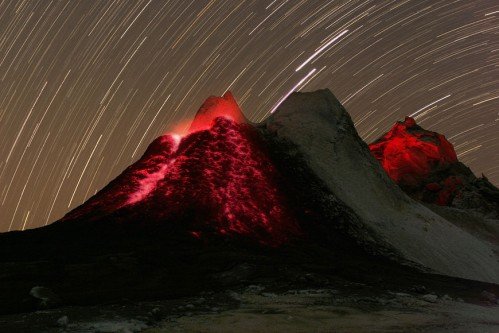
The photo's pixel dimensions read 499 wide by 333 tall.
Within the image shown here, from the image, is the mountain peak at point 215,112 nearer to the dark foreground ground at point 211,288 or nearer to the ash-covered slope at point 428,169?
the dark foreground ground at point 211,288

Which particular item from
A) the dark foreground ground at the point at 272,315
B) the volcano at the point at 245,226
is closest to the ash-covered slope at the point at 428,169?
the volcano at the point at 245,226

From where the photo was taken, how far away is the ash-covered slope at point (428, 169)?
36.9 metres

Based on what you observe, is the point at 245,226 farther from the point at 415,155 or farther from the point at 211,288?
the point at 415,155

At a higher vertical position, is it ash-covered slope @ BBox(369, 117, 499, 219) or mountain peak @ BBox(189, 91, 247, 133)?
mountain peak @ BBox(189, 91, 247, 133)

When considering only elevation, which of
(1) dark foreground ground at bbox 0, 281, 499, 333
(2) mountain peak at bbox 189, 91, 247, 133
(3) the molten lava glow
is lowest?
(1) dark foreground ground at bbox 0, 281, 499, 333

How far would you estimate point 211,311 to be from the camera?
8.75 meters

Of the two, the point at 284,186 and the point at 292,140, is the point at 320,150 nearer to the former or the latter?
the point at 292,140

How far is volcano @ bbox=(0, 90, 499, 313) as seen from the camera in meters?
11.7

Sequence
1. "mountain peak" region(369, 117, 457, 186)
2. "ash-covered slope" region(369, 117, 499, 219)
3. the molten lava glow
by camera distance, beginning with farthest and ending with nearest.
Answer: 1. "mountain peak" region(369, 117, 457, 186)
2. the molten lava glow
3. "ash-covered slope" region(369, 117, 499, 219)

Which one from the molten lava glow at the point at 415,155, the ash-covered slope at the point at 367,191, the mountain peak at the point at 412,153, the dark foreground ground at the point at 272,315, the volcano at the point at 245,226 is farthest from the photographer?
the mountain peak at the point at 412,153

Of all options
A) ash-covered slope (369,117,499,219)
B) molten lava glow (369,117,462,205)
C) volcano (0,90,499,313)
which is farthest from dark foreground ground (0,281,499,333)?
molten lava glow (369,117,462,205)

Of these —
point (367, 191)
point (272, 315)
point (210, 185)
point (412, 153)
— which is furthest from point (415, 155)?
point (272, 315)

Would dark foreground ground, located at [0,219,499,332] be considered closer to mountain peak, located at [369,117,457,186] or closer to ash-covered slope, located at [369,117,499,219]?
ash-covered slope, located at [369,117,499,219]

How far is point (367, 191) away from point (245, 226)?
7.20 meters
